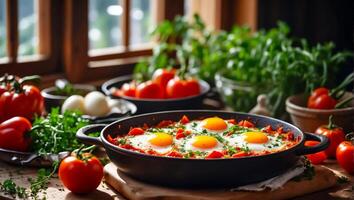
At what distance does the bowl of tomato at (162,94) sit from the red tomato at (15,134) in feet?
1.82

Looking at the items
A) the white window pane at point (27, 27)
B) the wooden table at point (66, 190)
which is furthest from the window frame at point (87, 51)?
the wooden table at point (66, 190)

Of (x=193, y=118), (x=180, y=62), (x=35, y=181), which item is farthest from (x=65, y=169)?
(x=180, y=62)

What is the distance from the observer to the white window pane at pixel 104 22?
316 centimetres

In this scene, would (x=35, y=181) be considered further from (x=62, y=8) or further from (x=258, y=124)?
(x=62, y=8)

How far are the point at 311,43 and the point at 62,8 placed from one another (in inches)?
53.2

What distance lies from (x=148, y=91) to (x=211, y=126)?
24.4 inches

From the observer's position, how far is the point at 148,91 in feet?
9.00

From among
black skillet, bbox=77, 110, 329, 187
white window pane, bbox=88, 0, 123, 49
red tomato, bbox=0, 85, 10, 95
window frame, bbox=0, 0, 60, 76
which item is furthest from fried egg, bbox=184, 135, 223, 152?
white window pane, bbox=88, 0, 123, 49

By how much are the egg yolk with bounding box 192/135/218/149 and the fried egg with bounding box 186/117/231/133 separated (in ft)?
0.44

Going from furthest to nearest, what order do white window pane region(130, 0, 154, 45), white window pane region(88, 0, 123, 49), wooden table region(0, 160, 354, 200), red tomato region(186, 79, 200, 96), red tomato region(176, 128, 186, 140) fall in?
white window pane region(130, 0, 154, 45) < white window pane region(88, 0, 123, 49) < red tomato region(186, 79, 200, 96) < red tomato region(176, 128, 186, 140) < wooden table region(0, 160, 354, 200)

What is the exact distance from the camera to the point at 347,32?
367 centimetres

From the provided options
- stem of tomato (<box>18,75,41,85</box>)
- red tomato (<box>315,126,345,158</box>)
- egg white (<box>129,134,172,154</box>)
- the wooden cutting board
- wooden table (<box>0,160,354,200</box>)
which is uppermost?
stem of tomato (<box>18,75,41,85</box>)

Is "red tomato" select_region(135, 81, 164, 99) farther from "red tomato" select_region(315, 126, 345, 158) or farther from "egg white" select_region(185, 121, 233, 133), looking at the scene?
"red tomato" select_region(315, 126, 345, 158)

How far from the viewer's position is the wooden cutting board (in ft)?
6.17
